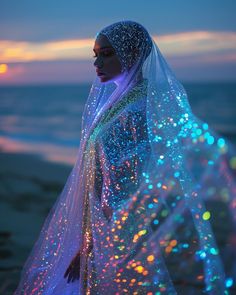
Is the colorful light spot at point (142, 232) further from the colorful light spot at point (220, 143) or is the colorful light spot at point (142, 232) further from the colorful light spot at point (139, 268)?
the colorful light spot at point (220, 143)

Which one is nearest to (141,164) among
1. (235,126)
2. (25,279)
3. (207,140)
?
(207,140)

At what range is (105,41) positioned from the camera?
230cm

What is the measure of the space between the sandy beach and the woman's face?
233 centimetres

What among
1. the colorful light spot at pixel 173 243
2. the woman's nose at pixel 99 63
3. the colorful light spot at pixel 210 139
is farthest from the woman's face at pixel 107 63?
the colorful light spot at pixel 173 243

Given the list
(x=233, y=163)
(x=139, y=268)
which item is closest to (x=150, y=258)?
(x=139, y=268)

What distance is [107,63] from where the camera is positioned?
2.27 meters

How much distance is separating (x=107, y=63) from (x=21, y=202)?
5147 millimetres

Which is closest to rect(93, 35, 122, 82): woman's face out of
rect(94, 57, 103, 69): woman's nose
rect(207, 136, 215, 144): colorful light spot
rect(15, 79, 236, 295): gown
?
rect(94, 57, 103, 69): woman's nose

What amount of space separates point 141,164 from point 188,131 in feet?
1.04

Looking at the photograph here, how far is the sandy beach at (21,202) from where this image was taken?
4578 millimetres

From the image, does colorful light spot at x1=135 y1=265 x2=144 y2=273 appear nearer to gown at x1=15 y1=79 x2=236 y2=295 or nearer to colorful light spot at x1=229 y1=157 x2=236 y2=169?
gown at x1=15 y1=79 x2=236 y2=295

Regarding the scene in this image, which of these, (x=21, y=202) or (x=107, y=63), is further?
(x=21, y=202)

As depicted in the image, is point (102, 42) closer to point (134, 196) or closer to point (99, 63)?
point (99, 63)

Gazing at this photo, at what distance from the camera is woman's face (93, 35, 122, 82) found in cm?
226
